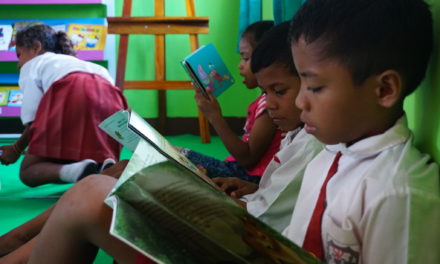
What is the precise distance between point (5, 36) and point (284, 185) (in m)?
2.65

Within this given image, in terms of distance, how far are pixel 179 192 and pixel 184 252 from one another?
75mm

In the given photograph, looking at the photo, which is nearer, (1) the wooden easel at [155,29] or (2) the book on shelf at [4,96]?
(1) the wooden easel at [155,29]

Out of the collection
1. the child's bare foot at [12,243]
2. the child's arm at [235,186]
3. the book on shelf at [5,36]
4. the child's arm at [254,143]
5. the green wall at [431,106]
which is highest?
the green wall at [431,106]

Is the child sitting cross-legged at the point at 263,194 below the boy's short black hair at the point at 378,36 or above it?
below

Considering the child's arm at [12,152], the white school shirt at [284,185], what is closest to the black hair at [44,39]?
the child's arm at [12,152]

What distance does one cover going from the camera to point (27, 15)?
2990 mm

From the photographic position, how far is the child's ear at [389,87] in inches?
20.7

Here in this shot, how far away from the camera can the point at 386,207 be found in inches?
18.4

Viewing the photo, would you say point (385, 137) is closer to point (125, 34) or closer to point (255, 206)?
point (255, 206)

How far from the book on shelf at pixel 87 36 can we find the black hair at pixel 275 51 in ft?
6.77

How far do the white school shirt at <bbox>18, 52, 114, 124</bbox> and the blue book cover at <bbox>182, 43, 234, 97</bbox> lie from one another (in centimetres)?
58

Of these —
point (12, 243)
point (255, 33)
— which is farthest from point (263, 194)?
point (255, 33)

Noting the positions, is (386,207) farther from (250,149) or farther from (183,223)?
(250,149)

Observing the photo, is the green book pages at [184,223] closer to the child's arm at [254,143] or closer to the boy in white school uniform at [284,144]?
the boy in white school uniform at [284,144]
